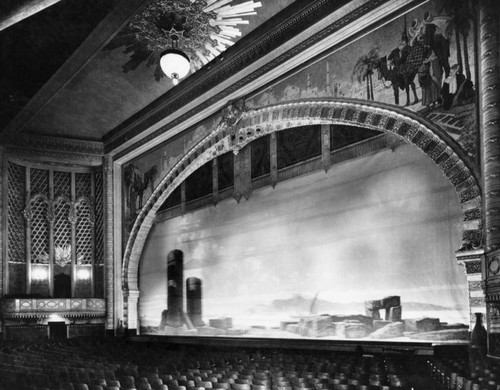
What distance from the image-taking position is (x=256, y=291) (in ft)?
41.8

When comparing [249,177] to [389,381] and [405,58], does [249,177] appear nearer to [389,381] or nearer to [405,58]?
[405,58]

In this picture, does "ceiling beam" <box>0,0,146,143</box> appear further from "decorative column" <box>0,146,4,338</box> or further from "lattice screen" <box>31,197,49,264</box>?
"lattice screen" <box>31,197,49,264</box>

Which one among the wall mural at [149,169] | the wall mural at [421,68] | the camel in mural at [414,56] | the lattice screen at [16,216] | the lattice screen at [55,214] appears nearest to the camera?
the wall mural at [421,68]

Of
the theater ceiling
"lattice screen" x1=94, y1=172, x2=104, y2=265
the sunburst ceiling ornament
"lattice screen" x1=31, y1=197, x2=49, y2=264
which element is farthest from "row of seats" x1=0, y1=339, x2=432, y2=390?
"lattice screen" x1=94, y1=172, x2=104, y2=265

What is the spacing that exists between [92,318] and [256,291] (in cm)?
749

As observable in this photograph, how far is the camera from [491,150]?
7324 millimetres

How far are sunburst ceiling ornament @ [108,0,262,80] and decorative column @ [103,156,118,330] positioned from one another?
6519 mm

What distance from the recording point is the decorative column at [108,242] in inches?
699

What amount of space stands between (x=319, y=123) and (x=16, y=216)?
11483 millimetres

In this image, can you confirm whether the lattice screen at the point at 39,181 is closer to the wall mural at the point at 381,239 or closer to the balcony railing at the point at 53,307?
the balcony railing at the point at 53,307

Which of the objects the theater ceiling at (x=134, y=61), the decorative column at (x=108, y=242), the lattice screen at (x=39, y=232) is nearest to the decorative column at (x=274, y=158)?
the theater ceiling at (x=134, y=61)

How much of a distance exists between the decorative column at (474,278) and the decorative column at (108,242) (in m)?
12.7

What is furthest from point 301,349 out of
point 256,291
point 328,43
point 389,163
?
point 328,43

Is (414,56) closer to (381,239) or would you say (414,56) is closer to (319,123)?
(319,123)
